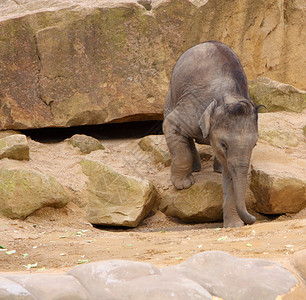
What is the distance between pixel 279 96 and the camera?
953 cm

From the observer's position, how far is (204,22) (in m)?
9.77

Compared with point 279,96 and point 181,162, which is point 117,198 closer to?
point 181,162

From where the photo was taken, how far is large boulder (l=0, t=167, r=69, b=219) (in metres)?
6.70

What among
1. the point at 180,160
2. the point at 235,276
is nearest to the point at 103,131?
the point at 180,160

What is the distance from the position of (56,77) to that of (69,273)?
6344 mm

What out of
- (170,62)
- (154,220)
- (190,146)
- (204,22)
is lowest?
(154,220)

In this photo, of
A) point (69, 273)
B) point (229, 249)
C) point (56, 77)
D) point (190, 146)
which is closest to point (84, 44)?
point (56, 77)

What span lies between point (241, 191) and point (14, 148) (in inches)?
116

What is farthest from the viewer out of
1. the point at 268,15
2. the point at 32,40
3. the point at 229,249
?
the point at 268,15

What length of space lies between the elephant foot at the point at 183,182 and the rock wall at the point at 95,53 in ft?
7.43

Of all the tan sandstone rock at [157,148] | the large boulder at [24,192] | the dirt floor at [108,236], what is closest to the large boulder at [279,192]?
the dirt floor at [108,236]

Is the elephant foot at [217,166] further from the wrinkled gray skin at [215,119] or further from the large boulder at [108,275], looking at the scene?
the large boulder at [108,275]

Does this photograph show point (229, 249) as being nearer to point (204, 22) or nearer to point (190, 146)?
point (190, 146)

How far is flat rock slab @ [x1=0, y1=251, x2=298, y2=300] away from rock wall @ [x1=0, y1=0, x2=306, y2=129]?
625 cm
